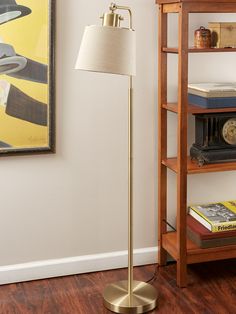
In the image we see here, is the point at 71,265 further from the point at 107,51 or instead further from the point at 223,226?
the point at 107,51

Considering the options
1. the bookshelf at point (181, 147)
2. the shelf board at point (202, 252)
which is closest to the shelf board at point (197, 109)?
the bookshelf at point (181, 147)

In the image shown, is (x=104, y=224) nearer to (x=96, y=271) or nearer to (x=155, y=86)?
(x=96, y=271)

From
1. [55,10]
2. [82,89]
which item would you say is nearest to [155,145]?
[82,89]

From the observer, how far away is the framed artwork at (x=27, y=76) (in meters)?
2.21

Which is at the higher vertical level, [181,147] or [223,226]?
[181,147]

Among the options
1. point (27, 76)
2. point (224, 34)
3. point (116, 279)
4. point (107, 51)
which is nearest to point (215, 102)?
point (224, 34)

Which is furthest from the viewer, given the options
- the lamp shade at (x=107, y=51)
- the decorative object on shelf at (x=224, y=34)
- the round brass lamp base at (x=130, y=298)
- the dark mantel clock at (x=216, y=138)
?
the dark mantel clock at (x=216, y=138)

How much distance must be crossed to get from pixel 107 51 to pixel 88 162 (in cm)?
71

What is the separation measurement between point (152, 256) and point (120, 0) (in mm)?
1191

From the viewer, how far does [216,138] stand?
7.83 feet

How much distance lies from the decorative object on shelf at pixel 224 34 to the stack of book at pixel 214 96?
0.59ft

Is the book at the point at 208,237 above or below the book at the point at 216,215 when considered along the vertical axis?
below

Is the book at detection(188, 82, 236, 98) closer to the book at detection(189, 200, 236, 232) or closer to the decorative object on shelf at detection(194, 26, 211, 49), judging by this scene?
the decorative object on shelf at detection(194, 26, 211, 49)

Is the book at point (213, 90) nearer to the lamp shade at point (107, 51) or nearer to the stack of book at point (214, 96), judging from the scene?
the stack of book at point (214, 96)
